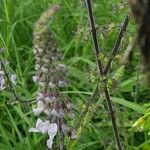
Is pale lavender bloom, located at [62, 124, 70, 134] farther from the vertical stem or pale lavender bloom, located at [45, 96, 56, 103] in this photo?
pale lavender bloom, located at [45, 96, 56, 103]

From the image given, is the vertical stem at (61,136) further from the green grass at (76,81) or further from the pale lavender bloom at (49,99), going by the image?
Answer: the pale lavender bloom at (49,99)

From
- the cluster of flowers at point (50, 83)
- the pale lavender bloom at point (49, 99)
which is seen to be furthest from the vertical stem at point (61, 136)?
the pale lavender bloom at point (49, 99)

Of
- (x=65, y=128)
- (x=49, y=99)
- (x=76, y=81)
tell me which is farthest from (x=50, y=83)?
(x=76, y=81)

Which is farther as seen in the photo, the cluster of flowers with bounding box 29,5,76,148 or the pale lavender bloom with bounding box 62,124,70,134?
the pale lavender bloom with bounding box 62,124,70,134

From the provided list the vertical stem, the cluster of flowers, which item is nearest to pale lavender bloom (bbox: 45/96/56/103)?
the cluster of flowers

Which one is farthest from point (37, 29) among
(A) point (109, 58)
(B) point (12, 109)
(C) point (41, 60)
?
(B) point (12, 109)

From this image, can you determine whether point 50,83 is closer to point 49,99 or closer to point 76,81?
point 49,99
